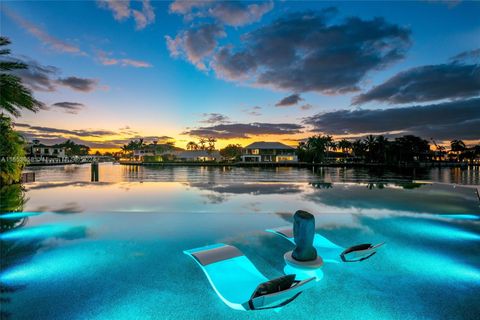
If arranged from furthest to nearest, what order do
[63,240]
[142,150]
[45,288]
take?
[142,150], [63,240], [45,288]

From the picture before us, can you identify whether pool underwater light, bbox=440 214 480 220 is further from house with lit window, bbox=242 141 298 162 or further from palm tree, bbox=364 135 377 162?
palm tree, bbox=364 135 377 162

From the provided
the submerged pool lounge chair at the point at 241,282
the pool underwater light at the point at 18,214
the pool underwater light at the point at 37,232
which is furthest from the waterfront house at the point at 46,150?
the submerged pool lounge chair at the point at 241,282

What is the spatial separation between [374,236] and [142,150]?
10864 cm

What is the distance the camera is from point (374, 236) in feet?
23.0

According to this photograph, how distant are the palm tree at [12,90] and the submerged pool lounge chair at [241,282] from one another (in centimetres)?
1071

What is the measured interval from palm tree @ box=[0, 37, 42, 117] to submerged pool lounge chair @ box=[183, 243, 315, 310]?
10706 mm

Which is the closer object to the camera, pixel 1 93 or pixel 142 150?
pixel 1 93

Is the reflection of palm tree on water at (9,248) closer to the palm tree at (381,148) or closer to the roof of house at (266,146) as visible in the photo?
the roof of house at (266,146)

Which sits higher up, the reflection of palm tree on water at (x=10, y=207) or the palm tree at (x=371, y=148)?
the palm tree at (x=371, y=148)

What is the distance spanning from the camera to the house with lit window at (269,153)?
73.6 metres

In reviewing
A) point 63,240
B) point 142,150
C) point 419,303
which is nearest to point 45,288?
point 63,240

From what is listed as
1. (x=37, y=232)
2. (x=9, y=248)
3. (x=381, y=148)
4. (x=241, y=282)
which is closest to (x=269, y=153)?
(x=381, y=148)

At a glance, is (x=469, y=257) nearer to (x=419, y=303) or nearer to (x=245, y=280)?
(x=419, y=303)

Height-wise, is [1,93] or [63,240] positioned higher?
[1,93]
